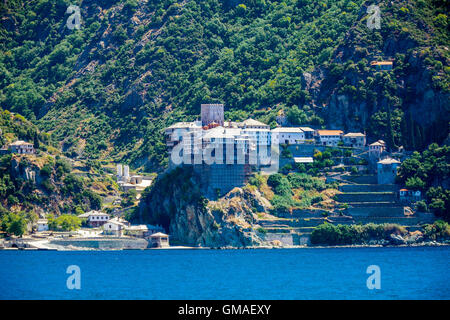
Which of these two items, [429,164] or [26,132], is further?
[26,132]

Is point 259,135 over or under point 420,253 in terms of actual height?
over

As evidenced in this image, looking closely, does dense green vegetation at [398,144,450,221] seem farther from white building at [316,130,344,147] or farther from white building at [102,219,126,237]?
white building at [102,219,126,237]

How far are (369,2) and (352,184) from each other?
3682cm

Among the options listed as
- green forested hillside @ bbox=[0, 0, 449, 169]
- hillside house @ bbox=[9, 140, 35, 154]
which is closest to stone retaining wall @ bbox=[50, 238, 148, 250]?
hillside house @ bbox=[9, 140, 35, 154]

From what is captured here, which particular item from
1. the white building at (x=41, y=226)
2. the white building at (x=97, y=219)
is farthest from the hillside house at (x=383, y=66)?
the white building at (x=41, y=226)

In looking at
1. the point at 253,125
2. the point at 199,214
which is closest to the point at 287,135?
the point at 253,125

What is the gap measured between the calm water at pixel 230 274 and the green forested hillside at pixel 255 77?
101 feet

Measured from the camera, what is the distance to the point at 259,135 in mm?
137875

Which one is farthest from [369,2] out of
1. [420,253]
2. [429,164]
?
[420,253]

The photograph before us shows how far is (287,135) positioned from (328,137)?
229 inches

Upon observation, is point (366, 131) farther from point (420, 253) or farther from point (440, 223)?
point (420, 253)

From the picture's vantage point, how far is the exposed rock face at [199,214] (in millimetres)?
125438

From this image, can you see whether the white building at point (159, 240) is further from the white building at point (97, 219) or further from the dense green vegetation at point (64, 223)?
the white building at point (97, 219)

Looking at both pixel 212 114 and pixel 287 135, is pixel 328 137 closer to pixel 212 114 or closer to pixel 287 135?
pixel 287 135
